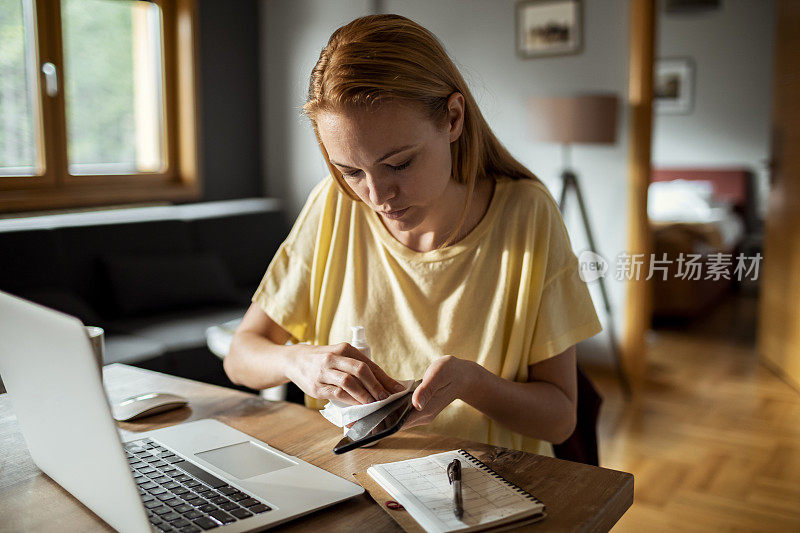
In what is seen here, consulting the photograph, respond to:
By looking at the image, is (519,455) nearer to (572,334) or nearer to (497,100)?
(572,334)

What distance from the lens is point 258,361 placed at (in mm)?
1248

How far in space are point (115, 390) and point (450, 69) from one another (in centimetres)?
76

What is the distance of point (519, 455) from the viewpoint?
37.7 inches

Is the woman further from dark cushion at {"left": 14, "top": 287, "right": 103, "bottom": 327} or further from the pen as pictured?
dark cushion at {"left": 14, "top": 287, "right": 103, "bottom": 327}

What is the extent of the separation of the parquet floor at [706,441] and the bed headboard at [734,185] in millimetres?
2512

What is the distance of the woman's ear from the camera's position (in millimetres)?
1110

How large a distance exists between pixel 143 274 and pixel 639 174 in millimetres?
2312

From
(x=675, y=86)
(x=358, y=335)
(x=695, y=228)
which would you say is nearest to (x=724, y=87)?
(x=675, y=86)

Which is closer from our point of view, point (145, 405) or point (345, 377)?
point (345, 377)

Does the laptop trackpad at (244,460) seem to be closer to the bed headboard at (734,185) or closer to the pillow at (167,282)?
the pillow at (167,282)

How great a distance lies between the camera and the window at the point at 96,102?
3.50 m

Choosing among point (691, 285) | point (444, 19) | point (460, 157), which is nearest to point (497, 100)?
point (444, 19)

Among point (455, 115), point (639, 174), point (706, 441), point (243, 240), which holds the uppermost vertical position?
point (455, 115)

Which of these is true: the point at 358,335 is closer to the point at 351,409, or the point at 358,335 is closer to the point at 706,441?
the point at 351,409
